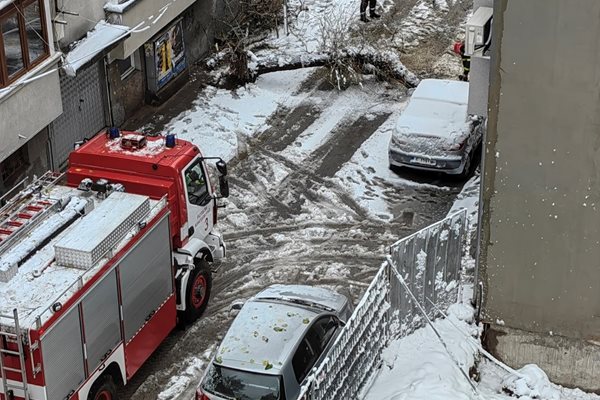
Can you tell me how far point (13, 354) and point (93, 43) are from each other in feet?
30.0

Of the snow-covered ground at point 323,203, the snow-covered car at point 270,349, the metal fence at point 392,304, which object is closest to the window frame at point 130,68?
the snow-covered ground at point 323,203

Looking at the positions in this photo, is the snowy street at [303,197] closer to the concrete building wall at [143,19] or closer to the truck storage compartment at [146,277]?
the truck storage compartment at [146,277]

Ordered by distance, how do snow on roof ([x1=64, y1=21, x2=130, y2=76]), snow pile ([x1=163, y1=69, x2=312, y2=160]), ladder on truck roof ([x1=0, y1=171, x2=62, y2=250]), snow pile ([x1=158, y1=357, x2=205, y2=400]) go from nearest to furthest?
ladder on truck roof ([x1=0, y1=171, x2=62, y2=250]) < snow pile ([x1=158, y1=357, x2=205, y2=400]) < snow on roof ([x1=64, y1=21, x2=130, y2=76]) < snow pile ([x1=163, y1=69, x2=312, y2=160])

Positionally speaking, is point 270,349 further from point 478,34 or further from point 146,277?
point 478,34

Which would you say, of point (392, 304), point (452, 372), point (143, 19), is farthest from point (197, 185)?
point (143, 19)

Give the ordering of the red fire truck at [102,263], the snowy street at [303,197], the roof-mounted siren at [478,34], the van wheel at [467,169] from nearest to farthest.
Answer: the red fire truck at [102,263]
the roof-mounted siren at [478,34]
the snowy street at [303,197]
the van wheel at [467,169]

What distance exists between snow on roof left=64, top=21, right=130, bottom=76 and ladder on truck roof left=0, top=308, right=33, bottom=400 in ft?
25.6

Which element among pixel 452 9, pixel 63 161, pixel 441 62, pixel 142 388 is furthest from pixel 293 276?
pixel 452 9

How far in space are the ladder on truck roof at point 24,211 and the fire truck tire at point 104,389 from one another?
7.16 ft

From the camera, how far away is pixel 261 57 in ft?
85.4

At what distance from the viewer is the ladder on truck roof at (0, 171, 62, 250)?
1434cm

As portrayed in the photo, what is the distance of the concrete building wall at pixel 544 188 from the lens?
38.4 ft

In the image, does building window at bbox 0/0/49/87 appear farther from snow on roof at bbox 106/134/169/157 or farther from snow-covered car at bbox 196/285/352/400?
snow-covered car at bbox 196/285/352/400

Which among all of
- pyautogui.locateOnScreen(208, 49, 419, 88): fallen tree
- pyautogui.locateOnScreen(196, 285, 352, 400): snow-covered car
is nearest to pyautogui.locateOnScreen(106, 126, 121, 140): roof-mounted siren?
pyautogui.locateOnScreen(196, 285, 352, 400): snow-covered car
